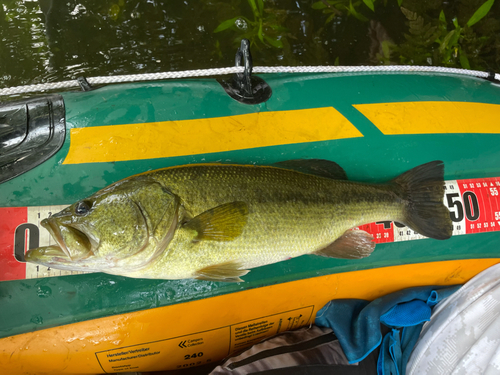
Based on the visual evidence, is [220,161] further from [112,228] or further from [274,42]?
[274,42]

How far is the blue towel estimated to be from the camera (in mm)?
2062

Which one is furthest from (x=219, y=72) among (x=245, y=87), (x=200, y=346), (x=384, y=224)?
(x=200, y=346)

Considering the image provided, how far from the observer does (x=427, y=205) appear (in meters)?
2.02

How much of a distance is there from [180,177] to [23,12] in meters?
2.99

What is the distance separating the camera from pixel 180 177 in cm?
158

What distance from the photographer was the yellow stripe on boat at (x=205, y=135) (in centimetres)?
190

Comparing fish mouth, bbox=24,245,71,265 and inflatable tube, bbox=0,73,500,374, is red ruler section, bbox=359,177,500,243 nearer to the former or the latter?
inflatable tube, bbox=0,73,500,374

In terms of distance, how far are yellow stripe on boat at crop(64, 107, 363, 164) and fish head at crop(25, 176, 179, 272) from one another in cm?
45

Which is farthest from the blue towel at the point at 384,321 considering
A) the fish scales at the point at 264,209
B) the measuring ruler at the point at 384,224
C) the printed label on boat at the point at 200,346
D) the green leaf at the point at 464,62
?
the green leaf at the point at 464,62

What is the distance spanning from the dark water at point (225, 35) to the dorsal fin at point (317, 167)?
6.47ft

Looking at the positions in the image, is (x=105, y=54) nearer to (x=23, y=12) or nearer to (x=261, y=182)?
(x=23, y=12)

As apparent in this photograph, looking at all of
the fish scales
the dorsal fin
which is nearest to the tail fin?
the fish scales

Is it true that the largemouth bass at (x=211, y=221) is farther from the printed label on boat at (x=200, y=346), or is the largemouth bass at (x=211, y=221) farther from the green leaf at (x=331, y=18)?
the green leaf at (x=331, y=18)

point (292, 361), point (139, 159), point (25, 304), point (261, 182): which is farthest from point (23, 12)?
point (292, 361)
